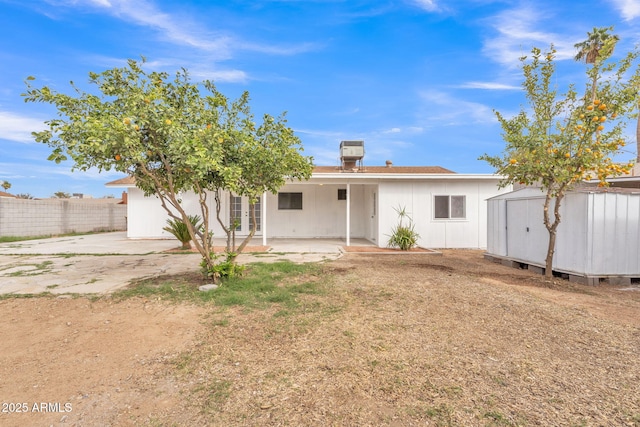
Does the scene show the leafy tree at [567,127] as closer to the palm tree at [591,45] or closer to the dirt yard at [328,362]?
the dirt yard at [328,362]

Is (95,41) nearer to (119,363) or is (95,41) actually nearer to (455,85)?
(119,363)

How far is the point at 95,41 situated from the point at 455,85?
1307 centimetres

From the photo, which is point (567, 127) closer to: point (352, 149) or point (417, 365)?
point (417, 365)

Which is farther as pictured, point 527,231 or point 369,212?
point 369,212

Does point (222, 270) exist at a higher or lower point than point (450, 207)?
lower

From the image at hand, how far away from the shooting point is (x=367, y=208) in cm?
1378

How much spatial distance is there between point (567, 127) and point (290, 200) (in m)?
10.1

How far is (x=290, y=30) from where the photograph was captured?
11000 mm

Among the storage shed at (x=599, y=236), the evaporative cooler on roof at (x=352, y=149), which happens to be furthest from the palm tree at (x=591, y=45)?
the storage shed at (x=599, y=236)

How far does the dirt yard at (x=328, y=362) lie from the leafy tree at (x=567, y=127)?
229cm

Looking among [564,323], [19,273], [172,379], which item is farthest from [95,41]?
[564,323]

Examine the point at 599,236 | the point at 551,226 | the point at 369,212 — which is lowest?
the point at 599,236

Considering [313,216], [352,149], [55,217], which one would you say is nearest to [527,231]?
[313,216]

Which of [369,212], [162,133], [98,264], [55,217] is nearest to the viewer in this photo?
[162,133]
